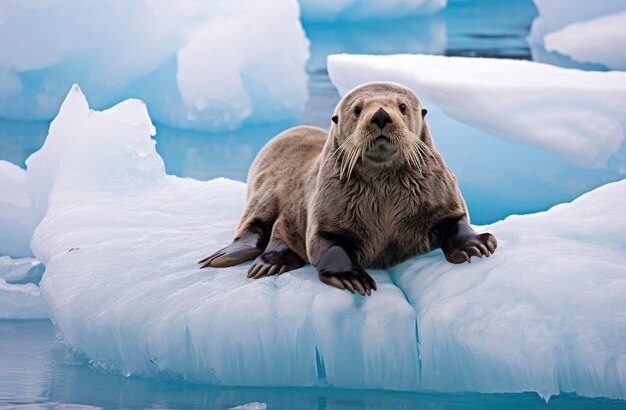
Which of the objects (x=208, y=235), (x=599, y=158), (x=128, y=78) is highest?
(x=208, y=235)

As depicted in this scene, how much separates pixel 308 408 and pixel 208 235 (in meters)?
1.31

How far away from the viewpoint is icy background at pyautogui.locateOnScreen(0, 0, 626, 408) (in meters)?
3.38

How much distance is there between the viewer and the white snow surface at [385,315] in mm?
3234

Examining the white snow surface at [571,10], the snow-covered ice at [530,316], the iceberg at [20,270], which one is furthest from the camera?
the white snow surface at [571,10]

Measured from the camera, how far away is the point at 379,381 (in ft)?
11.4

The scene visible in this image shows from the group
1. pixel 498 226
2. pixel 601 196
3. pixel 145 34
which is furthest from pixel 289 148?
pixel 145 34

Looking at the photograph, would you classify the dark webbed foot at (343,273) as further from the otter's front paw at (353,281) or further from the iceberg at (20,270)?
the iceberg at (20,270)

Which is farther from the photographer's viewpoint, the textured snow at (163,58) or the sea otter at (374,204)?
the textured snow at (163,58)

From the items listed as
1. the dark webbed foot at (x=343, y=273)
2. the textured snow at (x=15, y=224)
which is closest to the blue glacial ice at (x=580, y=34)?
the textured snow at (x=15, y=224)

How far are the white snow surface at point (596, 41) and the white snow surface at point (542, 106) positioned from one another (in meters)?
5.63

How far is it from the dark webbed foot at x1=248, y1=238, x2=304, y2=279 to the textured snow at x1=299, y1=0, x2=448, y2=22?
1363 cm

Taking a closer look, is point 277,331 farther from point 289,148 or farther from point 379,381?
point 289,148

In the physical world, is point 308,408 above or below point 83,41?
above

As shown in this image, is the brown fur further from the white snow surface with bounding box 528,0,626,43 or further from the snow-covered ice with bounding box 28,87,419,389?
the white snow surface with bounding box 528,0,626,43
